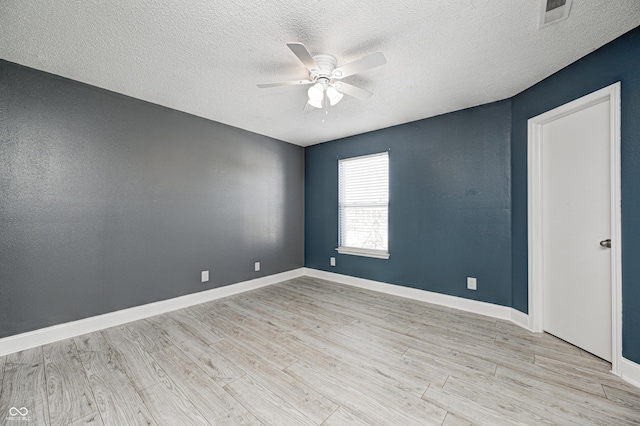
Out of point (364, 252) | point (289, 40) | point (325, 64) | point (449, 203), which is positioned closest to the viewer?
point (289, 40)

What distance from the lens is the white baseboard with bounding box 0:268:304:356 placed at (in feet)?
7.20

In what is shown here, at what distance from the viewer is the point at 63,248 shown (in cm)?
244

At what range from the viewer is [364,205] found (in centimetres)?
412

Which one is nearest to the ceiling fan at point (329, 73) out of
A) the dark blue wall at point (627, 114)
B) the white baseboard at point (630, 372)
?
the dark blue wall at point (627, 114)

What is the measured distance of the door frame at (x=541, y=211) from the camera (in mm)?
1876

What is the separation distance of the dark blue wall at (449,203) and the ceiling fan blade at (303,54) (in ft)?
6.98

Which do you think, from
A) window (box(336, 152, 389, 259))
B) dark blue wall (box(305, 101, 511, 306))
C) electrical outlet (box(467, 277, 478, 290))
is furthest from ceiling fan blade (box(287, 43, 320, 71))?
electrical outlet (box(467, 277, 478, 290))

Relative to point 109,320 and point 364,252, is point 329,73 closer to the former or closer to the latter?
point 364,252

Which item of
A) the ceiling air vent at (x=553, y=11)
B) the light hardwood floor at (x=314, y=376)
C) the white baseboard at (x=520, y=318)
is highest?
the ceiling air vent at (x=553, y=11)

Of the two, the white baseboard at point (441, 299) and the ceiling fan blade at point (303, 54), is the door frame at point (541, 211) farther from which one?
the ceiling fan blade at point (303, 54)

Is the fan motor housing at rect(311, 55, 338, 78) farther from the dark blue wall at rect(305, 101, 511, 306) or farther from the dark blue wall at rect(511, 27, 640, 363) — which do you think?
the dark blue wall at rect(511, 27, 640, 363)

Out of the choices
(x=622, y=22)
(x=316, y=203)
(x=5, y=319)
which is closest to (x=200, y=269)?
(x=5, y=319)

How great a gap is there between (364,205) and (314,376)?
8.96 ft

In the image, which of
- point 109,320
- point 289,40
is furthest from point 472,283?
point 109,320
